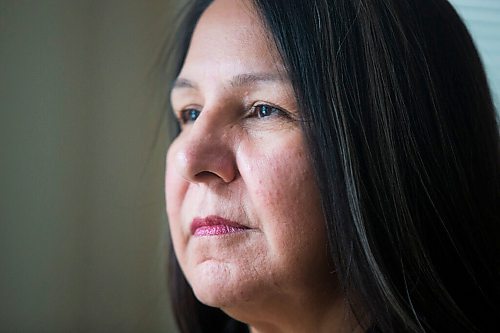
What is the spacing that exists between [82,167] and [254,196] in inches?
22.4

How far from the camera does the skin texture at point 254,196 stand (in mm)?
693

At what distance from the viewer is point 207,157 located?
2.35 feet

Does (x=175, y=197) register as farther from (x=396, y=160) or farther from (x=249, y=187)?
(x=396, y=160)

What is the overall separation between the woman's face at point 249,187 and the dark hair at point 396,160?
0.02 m

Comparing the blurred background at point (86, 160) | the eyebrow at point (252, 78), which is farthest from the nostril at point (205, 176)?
the blurred background at point (86, 160)

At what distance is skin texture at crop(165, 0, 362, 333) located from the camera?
693mm

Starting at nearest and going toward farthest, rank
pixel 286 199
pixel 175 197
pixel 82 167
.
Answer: pixel 286 199 → pixel 175 197 → pixel 82 167

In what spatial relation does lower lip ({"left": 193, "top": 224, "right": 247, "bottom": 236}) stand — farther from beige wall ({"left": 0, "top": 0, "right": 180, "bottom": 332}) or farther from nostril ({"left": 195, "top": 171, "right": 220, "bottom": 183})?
beige wall ({"left": 0, "top": 0, "right": 180, "bottom": 332})


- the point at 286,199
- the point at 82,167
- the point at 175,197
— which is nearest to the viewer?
the point at 286,199

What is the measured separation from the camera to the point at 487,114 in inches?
31.1

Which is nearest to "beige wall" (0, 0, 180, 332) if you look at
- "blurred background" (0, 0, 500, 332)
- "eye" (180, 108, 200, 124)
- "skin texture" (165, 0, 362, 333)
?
"blurred background" (0, 0, 500, 332)

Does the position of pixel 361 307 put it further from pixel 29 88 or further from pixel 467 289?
pixel 29 88

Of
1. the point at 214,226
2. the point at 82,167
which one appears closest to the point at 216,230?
the point at 214,226

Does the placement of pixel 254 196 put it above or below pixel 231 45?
below
